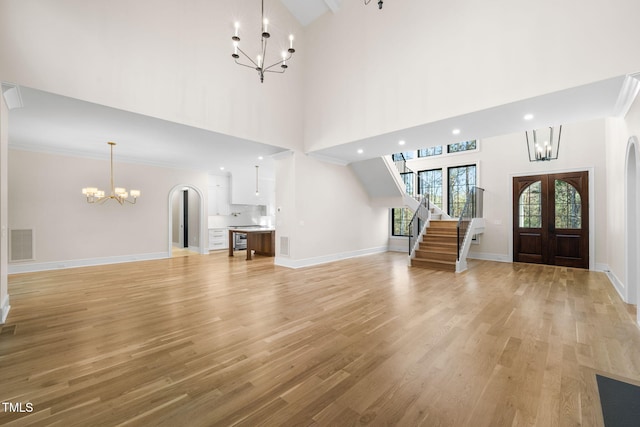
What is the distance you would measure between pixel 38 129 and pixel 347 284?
22.3ft

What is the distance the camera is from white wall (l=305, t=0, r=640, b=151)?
337 cm

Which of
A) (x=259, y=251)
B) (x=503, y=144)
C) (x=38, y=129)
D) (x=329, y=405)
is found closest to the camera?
(x=329, y=405)

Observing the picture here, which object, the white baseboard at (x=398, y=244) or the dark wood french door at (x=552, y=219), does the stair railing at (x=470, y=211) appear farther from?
the white baseboard at (x=398, y=244)

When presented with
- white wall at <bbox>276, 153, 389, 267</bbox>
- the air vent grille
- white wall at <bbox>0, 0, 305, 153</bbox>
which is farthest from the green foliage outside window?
the air vent grille

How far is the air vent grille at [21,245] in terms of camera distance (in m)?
5.94

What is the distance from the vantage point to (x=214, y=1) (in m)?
5.36

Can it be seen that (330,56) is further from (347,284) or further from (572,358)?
(572,358)

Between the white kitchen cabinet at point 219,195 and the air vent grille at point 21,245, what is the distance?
16.3 ft

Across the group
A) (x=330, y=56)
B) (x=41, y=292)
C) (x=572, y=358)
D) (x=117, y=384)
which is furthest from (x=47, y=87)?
(x=572, y=358)

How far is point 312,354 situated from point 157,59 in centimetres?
528

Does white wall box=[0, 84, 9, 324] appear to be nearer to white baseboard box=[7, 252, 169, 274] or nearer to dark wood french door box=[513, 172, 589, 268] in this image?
white baseboard box=[7, 252, 169, 274]

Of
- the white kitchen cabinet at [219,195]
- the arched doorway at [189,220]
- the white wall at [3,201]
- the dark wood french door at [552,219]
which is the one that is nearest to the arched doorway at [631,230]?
the dark wood french door at [552,219]

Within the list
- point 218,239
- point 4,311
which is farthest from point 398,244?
point 4,311

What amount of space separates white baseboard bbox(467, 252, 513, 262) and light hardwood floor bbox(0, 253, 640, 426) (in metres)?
3.12
